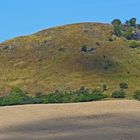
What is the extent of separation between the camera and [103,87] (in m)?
79.6

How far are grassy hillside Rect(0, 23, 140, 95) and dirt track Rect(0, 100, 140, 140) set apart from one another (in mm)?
55550

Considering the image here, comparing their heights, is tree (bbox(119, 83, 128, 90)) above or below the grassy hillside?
below

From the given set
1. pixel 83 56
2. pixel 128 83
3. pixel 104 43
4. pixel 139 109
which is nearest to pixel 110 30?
pixel 104 43

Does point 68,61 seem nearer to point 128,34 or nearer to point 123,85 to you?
point 123,85

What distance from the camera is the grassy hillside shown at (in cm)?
8709

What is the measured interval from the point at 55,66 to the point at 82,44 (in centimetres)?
1024

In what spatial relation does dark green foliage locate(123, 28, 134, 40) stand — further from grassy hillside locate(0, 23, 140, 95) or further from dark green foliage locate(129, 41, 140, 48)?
dark green foliage locate(129, 41, 140, 48)

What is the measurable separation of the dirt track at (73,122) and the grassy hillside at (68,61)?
5555 centimetres

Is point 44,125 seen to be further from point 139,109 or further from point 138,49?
point 138,49

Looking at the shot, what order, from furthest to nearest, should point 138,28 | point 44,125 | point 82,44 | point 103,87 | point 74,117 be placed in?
point 138,28, point 82,44, point 103,87, point 74,117, point 44,125

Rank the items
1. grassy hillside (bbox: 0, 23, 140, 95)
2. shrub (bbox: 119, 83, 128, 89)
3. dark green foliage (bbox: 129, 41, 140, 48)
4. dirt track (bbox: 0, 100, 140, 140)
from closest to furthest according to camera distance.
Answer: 1. dirt track (bbox: 0, 100, 140, 140)
2. shrub (bbox: 119, 83, 128, 89)
3. grassy hillside (bbox: 0, 23, 140, 95)
4. dark green foliage (bbox: 129, 41, 140, 48)

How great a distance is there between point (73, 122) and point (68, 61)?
78.2 metres

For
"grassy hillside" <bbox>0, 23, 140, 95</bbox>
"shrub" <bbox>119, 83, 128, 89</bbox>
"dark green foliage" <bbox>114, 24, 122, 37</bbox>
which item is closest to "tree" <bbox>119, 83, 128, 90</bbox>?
"shrub" <bbox>119, 83, 128, 89</bbox>

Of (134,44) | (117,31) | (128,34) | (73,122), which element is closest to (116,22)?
(128,34)
